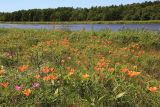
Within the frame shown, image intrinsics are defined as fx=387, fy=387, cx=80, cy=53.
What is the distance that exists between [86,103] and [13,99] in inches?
37.6

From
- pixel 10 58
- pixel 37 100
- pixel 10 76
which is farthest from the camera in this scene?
pixel 10 58

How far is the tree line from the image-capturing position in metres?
74.7

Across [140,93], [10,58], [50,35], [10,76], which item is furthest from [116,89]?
[50,35]

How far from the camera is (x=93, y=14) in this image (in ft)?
268

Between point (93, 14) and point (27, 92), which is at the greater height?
point (27, 92)

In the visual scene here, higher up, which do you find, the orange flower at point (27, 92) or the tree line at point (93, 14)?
the orange flower at point (27, 92)

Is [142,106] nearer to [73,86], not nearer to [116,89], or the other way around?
[116,89]

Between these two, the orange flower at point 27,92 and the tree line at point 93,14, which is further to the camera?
the tree line at point 93,14

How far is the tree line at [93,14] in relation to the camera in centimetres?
7469

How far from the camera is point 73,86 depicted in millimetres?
5547

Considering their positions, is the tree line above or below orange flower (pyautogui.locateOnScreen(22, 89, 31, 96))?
below

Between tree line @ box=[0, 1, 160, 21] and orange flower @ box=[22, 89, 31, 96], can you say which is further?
tree line @ box=[0, 1, 160, 21]

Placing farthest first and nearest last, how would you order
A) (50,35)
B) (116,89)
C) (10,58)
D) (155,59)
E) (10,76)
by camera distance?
(50,35), (155,59), (10,58), (10,76), (116,89)

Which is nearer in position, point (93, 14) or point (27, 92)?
point (27, 92)
